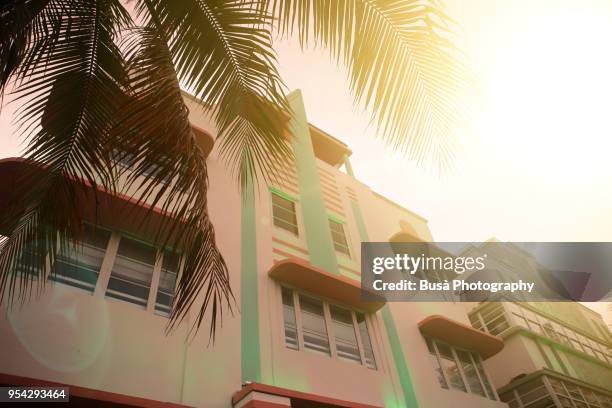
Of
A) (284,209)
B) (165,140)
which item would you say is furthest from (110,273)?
(284,209)

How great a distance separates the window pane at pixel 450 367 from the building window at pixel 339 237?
4.05m

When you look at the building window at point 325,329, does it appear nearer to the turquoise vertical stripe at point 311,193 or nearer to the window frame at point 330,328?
the window frame at point 330,328

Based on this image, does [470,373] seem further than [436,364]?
Yes

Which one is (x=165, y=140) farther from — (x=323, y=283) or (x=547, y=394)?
(x=547, y=394)

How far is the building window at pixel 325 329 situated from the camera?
9289 millimetres

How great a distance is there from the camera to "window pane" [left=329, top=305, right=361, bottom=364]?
979 centimetres

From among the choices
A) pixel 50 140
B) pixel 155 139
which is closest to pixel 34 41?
pixel 50 140

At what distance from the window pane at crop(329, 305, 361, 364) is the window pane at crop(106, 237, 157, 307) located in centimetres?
460

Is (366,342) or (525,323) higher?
(525,323)

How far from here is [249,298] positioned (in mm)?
8977

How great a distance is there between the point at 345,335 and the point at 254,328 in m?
2.78

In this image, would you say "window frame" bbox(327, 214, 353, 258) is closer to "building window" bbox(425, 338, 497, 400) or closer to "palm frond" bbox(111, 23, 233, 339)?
"building window" bbox(425, 338, 497, 400)

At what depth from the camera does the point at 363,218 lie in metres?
15.5

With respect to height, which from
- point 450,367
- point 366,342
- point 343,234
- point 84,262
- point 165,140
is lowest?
point 165,140
